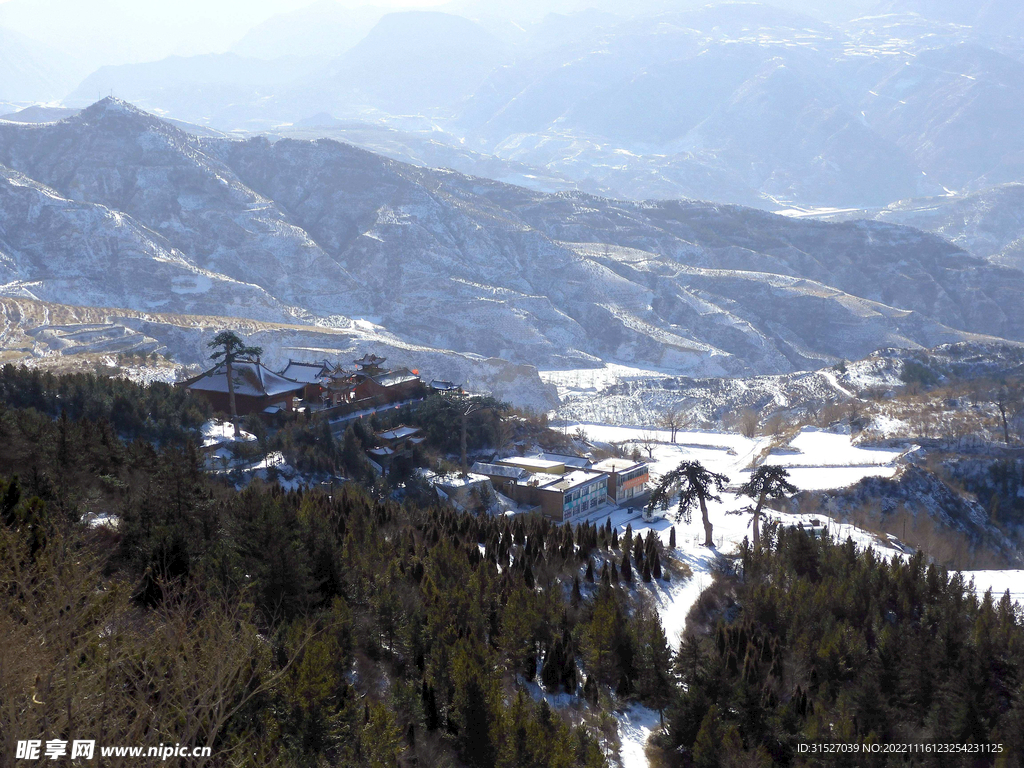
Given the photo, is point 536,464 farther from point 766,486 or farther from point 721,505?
point 766,486

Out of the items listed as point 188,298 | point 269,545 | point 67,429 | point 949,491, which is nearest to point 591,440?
point 949,491

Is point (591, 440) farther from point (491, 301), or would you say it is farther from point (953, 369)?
point (491, 301)

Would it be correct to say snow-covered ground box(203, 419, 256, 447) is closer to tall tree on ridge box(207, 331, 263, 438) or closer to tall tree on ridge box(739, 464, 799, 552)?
tall tree on ridge box(207, 331, 263, 438)

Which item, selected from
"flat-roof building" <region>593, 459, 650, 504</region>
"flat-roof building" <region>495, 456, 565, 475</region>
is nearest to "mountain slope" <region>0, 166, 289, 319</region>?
"flat-roof building" <region>495, 456, 565, 475</region>

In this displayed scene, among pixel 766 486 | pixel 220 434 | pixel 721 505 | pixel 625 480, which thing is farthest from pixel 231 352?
pixel 766 486

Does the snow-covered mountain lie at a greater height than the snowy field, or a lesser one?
greater
